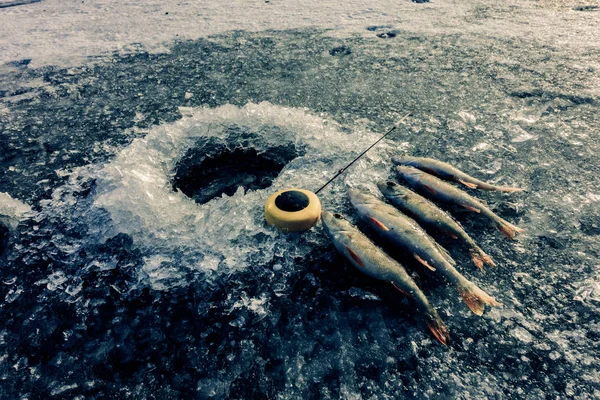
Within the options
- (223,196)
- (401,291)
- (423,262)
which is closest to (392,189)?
(423,262)

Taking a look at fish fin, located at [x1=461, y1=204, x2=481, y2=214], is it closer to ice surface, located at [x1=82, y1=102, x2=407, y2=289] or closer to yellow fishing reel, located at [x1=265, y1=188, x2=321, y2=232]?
ice surface, located at [x1=82, y1=102, x2=407, y2=289]

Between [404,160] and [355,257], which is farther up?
[404,160]

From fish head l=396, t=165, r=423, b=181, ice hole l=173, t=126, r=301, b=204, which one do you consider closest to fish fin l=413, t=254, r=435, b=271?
fish head l=396, t=165, r=423, b=181

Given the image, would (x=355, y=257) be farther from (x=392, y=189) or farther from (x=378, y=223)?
(x=392, y=189)

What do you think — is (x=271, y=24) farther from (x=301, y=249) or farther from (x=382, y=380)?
(x=382, y=380)

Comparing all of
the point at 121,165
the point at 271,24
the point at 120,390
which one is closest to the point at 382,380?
the point at 120,390

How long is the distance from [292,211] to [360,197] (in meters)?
0.61

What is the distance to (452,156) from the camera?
11.3 feet

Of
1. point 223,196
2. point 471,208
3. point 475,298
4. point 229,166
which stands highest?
point 471,208

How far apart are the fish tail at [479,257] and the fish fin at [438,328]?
0.56 meters

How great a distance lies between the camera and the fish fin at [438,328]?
1.95 metres

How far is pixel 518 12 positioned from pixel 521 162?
5.71m

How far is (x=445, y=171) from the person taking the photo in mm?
3047

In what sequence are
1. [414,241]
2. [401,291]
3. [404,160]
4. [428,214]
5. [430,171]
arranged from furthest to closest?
[404,160], [430,171], [428,214], [414,241], [401,291]
